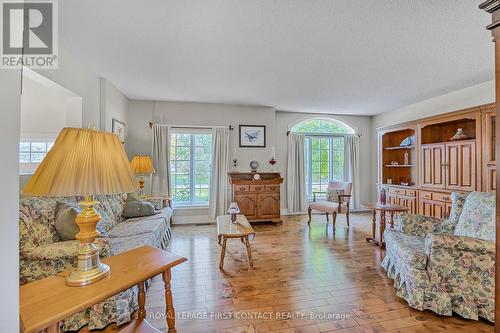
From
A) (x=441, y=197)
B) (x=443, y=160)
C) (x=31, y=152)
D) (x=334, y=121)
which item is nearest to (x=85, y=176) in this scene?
(x=31, y=152)

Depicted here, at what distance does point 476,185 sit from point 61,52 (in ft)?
18.6

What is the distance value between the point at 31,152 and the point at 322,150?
547 centimetres

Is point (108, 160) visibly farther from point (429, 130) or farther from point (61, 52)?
point (429, 130)

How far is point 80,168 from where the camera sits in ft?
3.36

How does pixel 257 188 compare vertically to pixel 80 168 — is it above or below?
below

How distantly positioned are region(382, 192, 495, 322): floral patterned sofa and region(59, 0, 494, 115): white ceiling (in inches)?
66.5

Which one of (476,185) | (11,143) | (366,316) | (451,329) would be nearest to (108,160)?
(11,143)

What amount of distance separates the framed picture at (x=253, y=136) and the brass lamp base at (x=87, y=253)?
4.06m

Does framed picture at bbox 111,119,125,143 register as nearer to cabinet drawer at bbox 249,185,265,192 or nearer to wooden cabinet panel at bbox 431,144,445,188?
cabinet drawer at bbox 249,185,265,192

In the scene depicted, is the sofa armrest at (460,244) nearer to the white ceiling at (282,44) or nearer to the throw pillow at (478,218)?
the throw pillow at (478,218)

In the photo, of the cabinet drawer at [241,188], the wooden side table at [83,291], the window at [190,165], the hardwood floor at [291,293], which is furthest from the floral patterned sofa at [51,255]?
the window at [190,165]

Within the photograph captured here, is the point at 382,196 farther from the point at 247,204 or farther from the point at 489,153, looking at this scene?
the point at 247,204

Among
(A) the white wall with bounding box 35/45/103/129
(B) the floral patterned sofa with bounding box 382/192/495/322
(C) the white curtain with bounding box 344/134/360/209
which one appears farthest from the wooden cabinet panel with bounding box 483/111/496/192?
(A) the white wall with bounding box 35/45/103/129

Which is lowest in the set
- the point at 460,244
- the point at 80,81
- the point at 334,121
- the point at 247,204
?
the point at 247,204
